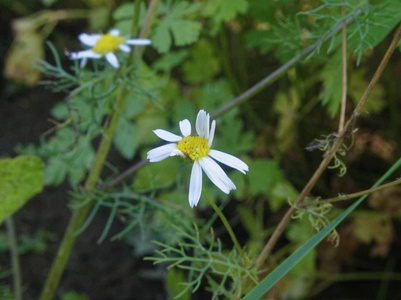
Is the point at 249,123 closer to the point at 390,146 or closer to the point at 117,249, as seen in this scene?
the point at 390,146

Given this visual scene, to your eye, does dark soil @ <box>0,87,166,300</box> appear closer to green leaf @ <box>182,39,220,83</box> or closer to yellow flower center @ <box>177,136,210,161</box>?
green leaf @ <box>182,39,220,83</box>

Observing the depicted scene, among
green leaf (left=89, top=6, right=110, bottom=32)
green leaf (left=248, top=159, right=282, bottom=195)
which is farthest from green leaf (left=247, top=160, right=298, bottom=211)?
green leaf (left=89, top=6, right=110, bottom=32)

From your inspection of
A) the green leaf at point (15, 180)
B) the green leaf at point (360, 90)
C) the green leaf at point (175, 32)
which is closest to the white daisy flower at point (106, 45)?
the green leaf at point (175, 32)

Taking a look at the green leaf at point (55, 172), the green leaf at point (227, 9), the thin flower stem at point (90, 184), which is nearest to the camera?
the thin flower stem at point (90, 184)

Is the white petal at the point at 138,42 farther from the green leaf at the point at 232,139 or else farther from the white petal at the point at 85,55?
the green leaf at the point at 232,139

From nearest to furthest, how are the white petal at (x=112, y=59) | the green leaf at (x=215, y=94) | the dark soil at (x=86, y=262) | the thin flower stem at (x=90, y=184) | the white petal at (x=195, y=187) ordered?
the white petal at (x=195, y=187) < the white petal at (x=112, y=59) < the thin flower stem at (x=90, y=184) < the green leaf at (x=215, y=94) < the dark soil at (x=86, y=262)
